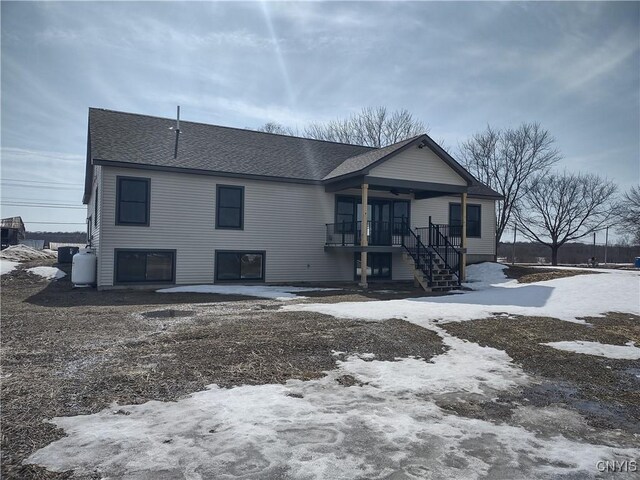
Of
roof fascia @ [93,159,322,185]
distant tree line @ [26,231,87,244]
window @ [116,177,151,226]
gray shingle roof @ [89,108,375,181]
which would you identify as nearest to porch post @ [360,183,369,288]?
roof fascia @ [93,159,322,185]

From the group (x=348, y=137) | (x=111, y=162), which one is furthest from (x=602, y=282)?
(x=348, y=137)

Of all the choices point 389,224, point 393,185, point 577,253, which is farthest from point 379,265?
point 577,253

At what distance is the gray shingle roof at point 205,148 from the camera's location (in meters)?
15.5

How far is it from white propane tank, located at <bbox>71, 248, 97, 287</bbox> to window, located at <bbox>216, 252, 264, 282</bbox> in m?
4.36

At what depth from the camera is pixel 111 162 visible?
1427cm

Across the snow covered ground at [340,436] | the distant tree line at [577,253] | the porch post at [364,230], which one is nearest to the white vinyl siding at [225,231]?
the porch post at [364,230]

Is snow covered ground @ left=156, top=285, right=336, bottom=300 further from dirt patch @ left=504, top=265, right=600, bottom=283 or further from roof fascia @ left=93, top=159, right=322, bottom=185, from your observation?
dirt patch @ left=504, top=265, right=600, bottom=283

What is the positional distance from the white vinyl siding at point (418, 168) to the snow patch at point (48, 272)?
1393 cm

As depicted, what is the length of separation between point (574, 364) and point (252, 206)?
13.0m

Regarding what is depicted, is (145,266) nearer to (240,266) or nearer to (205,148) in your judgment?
(240,266)

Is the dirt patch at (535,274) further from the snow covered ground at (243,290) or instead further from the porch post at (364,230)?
the snow covered ground at (243,290)

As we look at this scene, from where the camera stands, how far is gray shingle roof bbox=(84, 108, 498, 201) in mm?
15500

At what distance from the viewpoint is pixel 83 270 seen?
1487cm

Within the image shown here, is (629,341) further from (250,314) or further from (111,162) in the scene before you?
(111,162)
